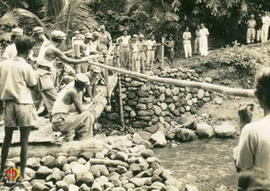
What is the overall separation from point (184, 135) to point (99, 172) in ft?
27.7

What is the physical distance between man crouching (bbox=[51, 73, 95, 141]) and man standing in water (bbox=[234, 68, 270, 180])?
5149 millimetres

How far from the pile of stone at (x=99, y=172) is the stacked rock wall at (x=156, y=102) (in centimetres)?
807

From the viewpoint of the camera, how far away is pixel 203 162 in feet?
41.0

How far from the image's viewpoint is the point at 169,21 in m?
20.0

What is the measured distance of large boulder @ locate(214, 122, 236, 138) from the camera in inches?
621

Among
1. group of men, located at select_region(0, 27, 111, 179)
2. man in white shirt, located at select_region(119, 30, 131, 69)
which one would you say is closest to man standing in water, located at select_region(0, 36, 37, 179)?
group of men, located at select_region(0, 27, 111, 179)

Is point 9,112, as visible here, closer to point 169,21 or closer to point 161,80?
point 161,80

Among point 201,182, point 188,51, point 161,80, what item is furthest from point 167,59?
point 161,80

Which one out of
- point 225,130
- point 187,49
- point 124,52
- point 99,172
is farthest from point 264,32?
point 99,172

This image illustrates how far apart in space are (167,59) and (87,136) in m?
12.6

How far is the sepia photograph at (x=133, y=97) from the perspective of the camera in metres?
5.30

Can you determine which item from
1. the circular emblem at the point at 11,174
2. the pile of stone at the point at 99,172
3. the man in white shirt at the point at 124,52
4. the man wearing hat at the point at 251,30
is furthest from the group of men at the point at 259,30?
the circular emblem at the point at 11,174

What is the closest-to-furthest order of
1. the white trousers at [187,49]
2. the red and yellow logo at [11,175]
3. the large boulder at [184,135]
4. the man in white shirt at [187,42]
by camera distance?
the red and yellow logo at [11,175], the large boulder at [184,135], the man in white shirt at [187,42], the white trousers at [187,49]

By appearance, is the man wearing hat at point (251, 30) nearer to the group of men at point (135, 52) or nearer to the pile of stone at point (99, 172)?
the group of men at point (135, 52)
